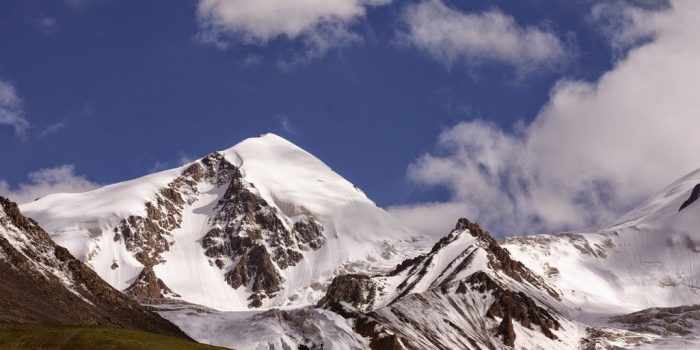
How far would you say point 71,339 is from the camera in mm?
187500

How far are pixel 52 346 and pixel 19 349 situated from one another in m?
6.36

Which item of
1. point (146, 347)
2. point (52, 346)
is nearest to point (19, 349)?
point (52, 346)

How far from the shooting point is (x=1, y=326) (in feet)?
630

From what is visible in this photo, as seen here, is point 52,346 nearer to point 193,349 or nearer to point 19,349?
point 19,349

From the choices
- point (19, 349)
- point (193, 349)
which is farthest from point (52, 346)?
point (193, 349)

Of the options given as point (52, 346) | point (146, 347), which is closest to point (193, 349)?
point (146, 347)

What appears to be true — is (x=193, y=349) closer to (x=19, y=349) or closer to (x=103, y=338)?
(x=103, y=338)

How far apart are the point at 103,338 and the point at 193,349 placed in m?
15.6

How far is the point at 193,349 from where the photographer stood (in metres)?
196

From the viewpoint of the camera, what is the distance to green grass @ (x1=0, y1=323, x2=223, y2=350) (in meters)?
182

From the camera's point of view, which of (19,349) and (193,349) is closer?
(19,349)

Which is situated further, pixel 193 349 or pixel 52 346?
pixel 193 349

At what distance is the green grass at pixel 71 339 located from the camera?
182m

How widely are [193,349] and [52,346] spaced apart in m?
24.9
